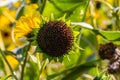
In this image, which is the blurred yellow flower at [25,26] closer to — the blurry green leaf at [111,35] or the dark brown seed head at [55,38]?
the dark brown seed head at [55,38]

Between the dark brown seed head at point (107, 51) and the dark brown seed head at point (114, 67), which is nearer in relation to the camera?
the dark brown seed head at point (114, 67)

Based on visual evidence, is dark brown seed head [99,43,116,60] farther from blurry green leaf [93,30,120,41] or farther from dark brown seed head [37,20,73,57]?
dark brown seed head [37,20,73,57]

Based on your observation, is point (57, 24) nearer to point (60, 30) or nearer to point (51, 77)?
point (60, 30)

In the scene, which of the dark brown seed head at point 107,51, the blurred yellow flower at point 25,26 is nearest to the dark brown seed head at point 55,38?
the blurred yellow flower at point 25,26

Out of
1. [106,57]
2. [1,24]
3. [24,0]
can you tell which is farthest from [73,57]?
[1,24]

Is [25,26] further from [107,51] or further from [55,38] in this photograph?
[107,51]

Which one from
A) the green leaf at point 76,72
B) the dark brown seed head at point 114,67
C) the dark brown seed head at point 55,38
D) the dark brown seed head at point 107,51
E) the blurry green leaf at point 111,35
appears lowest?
the green leaf at point 76,72

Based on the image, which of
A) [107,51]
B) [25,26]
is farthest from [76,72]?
[25,26]
